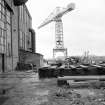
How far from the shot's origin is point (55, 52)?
250 ft

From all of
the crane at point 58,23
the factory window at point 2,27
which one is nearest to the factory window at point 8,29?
the factory window at point 2,27

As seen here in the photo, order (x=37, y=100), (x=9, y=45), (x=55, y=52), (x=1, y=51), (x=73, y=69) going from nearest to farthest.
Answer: (x=37, y=100)
(x=73, y=69)
(x=1, y=51)
(x=9, y=45)
(x=55, y=52)

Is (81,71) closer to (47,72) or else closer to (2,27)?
(47,72)

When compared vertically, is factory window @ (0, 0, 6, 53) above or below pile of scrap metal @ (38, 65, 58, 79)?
above

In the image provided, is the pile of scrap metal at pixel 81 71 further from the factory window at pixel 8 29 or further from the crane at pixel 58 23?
the crane at pixel 58 23

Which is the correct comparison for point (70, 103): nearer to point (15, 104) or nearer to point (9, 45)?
point (15, 104)

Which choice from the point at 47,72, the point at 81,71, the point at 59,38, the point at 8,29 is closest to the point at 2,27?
the point at 8,29

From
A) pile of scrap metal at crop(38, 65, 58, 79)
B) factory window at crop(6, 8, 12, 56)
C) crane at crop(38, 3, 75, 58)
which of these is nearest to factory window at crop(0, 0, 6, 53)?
factory window at crop(6, 8, 12, 56)

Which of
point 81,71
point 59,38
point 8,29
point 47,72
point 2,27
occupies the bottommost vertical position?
point 47,72

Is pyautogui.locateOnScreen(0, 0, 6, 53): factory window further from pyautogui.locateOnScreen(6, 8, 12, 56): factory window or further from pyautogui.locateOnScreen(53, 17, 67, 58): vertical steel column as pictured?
pyautogui.locateOnScreen(53, 17, 67, 58): vertical steel column

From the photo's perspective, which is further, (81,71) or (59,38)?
(59,38)

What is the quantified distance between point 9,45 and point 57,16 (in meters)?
61.4

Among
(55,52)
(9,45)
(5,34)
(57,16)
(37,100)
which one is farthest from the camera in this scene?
(57,16)

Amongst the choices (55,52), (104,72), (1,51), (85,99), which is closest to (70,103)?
(85,99)
